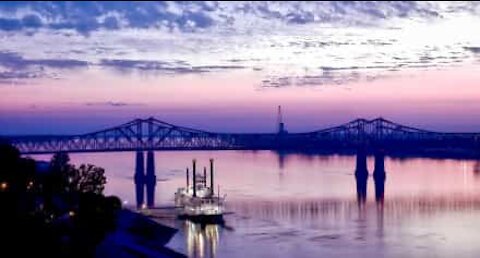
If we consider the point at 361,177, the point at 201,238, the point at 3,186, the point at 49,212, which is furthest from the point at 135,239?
the point at 361,177

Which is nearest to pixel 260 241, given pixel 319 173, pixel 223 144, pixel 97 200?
pixel 97 200

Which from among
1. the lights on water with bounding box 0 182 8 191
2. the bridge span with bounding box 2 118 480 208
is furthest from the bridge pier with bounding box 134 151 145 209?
the lights on water with bounding box 0 182 8 191

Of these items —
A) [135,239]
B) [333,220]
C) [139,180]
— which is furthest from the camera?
[139,180]

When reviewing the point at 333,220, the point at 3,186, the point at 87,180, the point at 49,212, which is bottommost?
the point at 333,220

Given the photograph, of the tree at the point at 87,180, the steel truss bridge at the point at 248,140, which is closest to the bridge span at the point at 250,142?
the steel truss bridge at the point at 248,140

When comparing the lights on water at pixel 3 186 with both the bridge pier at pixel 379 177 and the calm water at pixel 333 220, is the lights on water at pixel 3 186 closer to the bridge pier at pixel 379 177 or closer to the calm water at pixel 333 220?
the calm water at pixel 333 220

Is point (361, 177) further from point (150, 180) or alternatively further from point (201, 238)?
point (201, 238)

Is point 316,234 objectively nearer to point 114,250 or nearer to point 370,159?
point 114,250
